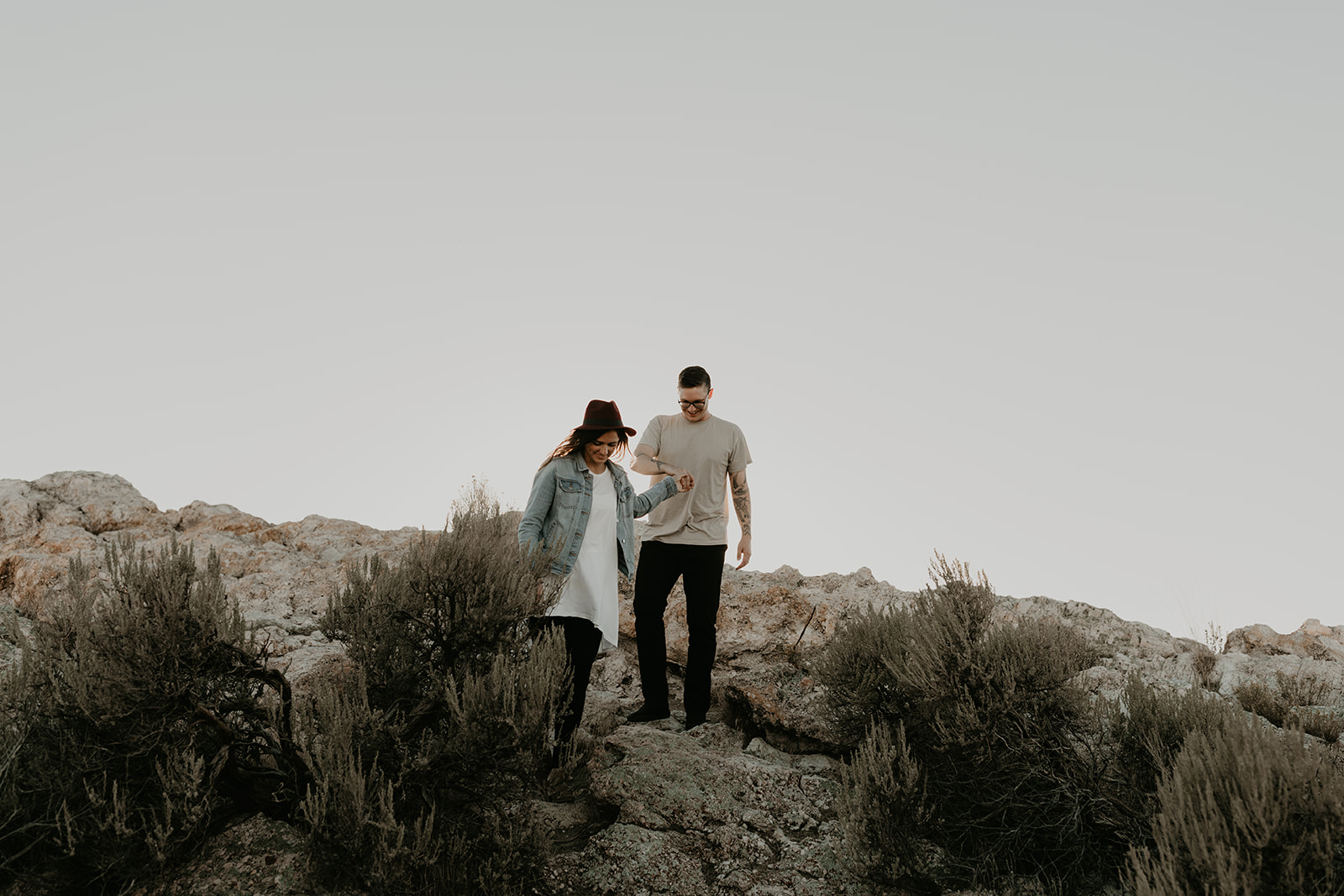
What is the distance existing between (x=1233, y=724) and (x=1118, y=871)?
81cm

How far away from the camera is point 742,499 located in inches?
208

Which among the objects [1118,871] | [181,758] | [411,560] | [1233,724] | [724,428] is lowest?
[1118,871]

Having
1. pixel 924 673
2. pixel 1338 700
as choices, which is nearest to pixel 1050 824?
pixel 924 673

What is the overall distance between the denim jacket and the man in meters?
0.42

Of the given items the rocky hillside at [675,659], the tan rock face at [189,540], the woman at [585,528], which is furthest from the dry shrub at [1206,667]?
the tan rock face at [189,540]

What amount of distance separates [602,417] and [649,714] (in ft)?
7.06

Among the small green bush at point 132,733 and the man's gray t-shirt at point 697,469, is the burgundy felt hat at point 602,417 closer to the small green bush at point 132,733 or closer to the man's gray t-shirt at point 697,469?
the man's gray t-shirt at point 697,469

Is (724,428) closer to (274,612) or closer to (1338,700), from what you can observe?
(274,612)

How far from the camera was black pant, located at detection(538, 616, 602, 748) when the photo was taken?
4.05 metres

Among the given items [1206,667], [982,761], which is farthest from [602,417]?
[1206,667]

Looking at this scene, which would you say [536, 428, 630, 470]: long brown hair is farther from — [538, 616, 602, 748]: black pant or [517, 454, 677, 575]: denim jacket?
[538, 616, 602, 748]: black pant

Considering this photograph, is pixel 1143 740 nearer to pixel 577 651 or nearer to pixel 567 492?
pixel 577 651

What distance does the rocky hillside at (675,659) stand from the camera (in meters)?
3.72

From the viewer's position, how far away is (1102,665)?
6.25 meters
